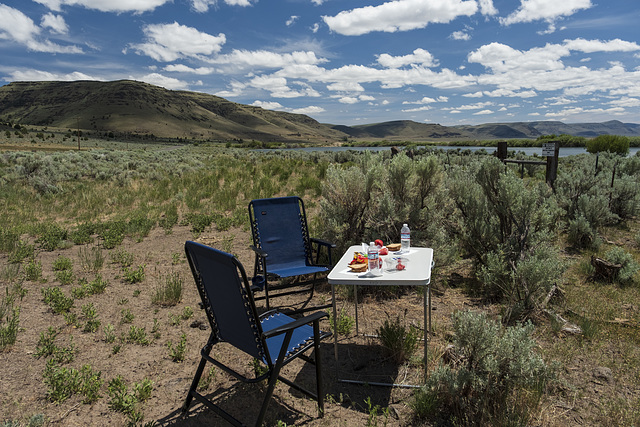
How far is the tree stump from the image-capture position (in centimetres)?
492

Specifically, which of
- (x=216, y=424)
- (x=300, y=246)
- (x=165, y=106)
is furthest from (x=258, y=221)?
(x=165, y=106)

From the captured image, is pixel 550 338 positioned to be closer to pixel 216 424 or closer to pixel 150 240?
pixel 216 424

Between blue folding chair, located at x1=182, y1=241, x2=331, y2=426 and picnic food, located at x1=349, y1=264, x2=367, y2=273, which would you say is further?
picnic food, located at x1=349, y1=264, x2=367, y2=273

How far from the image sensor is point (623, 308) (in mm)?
4172

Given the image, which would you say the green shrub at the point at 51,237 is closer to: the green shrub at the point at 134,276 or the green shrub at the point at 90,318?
the green shrub at the point at 134,276

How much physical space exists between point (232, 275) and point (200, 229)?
6.06 m

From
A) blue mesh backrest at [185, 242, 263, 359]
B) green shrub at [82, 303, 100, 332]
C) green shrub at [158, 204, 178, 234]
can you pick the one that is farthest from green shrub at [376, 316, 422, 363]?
green shrub at [158, 204, 178, 234]

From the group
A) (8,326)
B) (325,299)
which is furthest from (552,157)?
(8,326)

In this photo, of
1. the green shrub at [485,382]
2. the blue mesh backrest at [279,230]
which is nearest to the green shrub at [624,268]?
the green shrub at [485,382]

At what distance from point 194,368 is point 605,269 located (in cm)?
519

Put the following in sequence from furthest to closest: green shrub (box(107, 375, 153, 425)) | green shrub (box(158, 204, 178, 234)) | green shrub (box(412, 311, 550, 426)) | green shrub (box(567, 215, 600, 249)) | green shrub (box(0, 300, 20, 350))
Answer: green shrub (box(158, 204, 178, 234)), green shrub (box(567, 215, 600, 249)), green shrub (box(0, 300, 20, 350)), green shrub (box(107, 375, 153, 425)), green shrub (box(412, 311, 550, 426))

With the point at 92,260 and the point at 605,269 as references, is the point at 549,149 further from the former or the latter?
the point at 92,260

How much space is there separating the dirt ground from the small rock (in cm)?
8

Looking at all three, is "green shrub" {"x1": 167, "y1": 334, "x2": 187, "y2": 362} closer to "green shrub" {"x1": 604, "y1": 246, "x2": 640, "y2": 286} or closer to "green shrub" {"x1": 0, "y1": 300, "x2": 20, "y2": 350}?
"green shrub" {"x1": 0, "y1": 300, "x2": 20, "y2": 350}
